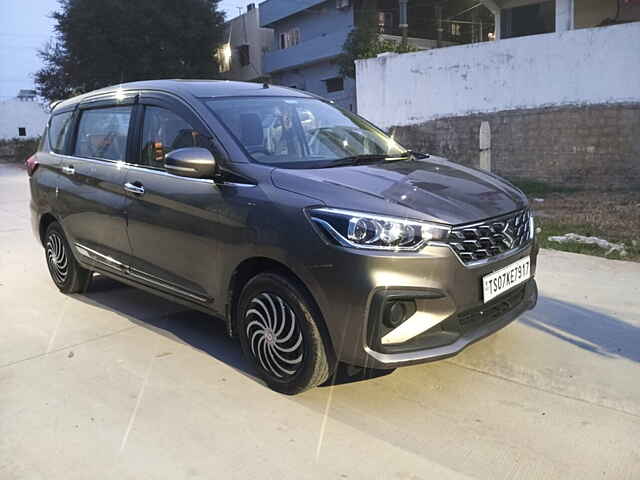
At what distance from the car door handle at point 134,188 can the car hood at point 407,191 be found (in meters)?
1.15

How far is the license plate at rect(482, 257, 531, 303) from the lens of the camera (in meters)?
3.00

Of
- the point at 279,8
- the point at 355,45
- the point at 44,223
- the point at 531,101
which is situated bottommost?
the point at 44,223

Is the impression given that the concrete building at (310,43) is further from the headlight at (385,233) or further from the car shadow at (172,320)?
the headlight at (385,233)

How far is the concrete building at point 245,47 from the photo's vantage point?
3609 centimetres

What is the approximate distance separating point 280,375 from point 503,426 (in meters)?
1.17

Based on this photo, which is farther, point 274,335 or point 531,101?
point 531,101

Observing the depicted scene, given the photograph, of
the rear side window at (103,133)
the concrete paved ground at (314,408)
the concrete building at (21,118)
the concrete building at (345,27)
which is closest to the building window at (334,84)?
the concrete building at (345,27)

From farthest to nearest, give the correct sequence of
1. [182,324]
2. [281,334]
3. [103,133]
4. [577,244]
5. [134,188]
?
→ [577,244]
[103,133]
[182,324]
[134,188]
[281,334]

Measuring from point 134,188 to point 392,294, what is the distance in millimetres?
2057

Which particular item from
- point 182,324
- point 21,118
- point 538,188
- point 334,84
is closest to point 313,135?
point 182,324

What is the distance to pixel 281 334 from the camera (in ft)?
10.3

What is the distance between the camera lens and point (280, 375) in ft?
10.6

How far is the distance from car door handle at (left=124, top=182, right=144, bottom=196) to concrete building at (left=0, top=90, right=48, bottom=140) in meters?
40.5

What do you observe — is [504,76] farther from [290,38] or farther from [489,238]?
[290,38]
